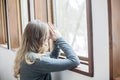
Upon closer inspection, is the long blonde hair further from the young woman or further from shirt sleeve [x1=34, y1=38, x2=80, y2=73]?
shirt sleeve [x1=34, y1=38, x2=80, y2=73]

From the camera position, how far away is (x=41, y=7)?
2.15 metres

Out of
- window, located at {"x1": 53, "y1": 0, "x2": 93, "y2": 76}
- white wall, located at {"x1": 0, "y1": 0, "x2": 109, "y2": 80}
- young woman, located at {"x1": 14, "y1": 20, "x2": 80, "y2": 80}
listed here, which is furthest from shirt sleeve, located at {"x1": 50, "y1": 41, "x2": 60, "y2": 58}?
white wall, located at {"x1": 0, "y1": 0, "x2": 109, "y2": 80}

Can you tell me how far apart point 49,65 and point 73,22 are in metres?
0.55

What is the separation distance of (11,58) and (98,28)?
1.82 meters

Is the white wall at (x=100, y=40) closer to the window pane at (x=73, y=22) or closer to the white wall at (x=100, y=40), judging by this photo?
the white wall at (x=100, y=40)

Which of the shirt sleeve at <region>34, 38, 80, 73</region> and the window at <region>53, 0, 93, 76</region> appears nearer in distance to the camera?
the shirt sleeve at <region>34, 38, 80, 73</region>

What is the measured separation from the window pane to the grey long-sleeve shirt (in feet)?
0.78

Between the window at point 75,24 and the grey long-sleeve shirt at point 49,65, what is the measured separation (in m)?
0.09

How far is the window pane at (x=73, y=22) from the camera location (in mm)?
1743

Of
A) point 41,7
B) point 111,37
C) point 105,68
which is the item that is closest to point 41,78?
point 105,68

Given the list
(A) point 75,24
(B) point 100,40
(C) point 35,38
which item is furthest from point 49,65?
(A) point 75,24

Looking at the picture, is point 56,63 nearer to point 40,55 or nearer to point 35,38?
point 40,55

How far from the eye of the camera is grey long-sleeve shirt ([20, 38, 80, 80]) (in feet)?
4.78

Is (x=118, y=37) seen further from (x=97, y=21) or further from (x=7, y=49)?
(x=7, y=49)
